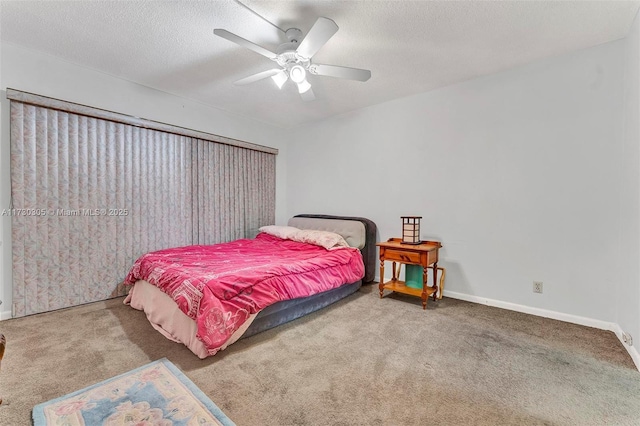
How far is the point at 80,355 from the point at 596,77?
4654 mm

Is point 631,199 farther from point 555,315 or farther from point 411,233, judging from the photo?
point 411,233

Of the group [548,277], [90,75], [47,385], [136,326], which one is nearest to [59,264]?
[136,326]

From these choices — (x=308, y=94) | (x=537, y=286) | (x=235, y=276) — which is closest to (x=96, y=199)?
(x=235, y=276)

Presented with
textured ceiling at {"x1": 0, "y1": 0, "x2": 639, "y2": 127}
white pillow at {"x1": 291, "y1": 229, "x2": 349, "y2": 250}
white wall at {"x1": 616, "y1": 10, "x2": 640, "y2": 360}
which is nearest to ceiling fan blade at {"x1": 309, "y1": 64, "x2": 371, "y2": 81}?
textured ceiling at {"x1": 0, "y1": 0, "x2": 639, "y2": 127}

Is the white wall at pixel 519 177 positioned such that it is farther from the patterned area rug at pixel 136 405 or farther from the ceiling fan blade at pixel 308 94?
the patterned area rug at pixel 136 405

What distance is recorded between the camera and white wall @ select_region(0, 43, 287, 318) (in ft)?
8.12

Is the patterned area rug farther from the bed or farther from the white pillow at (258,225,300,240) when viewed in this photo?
the white pillow at (258,225,300,240)

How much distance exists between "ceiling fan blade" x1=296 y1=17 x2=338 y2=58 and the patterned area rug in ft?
7.47

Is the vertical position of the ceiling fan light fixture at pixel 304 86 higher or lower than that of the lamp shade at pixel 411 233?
higher

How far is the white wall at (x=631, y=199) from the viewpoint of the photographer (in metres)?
1.93

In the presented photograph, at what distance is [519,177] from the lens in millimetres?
2744

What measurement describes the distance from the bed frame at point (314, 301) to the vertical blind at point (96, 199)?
194 centimetres

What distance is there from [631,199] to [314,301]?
267 cm

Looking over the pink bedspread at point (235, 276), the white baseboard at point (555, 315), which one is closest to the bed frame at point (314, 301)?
the pink bedspread at point (235, 276)
